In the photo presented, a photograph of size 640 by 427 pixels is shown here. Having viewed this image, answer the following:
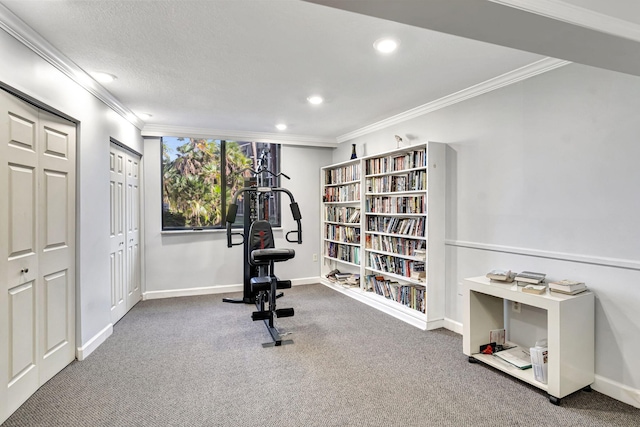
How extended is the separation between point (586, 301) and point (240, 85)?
10.5 feet

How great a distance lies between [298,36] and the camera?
7.24 ft

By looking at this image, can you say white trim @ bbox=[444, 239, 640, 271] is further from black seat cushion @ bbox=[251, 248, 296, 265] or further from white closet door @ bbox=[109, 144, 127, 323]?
white closet door @ bbox=[109, 144, 127, 323]

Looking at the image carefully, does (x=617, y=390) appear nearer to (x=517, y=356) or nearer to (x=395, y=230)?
(x=517, y=356)

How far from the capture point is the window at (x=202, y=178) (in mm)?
4867

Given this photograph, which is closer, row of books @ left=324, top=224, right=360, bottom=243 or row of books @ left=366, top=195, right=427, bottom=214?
row of books @ left=366, top=195, right=427, bottom=214

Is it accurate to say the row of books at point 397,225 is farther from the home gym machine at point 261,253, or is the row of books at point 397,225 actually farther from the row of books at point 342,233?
the home gym machine at point 261,253

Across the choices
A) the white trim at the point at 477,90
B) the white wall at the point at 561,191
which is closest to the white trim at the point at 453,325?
the white wall at the point at 561,191

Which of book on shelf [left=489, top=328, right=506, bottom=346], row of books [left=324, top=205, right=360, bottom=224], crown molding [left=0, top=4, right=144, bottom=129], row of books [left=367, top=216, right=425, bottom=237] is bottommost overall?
book on shelf [left=489, top=328, right=506, bottom=346]

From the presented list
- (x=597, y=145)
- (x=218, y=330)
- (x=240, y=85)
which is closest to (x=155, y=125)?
(x=240, y=85)

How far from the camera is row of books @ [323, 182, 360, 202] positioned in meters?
4.86

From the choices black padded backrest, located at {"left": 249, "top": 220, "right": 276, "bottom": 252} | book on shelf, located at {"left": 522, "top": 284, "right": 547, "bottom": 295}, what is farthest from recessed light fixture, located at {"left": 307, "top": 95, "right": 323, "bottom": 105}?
book on shelf, located at {"left": 522, "top": 284, "right": 547, "bottom": 295}

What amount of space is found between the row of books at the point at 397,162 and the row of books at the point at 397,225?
0.59m

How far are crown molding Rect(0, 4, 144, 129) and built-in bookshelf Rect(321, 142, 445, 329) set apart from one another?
2942 mm

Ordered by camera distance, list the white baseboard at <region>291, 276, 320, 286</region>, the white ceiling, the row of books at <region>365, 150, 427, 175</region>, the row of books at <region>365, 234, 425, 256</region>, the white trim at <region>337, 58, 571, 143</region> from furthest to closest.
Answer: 1. the white baseboard at <region>291, 276, 320, 286</region>
2. the row of books at <region>365, 234, 425, 256</region>
3. the row of books at <region>365, 150, 427, 175</region>
4. the white trim at <region>337, 58, 571, 143</region>
5. the white ceiling
